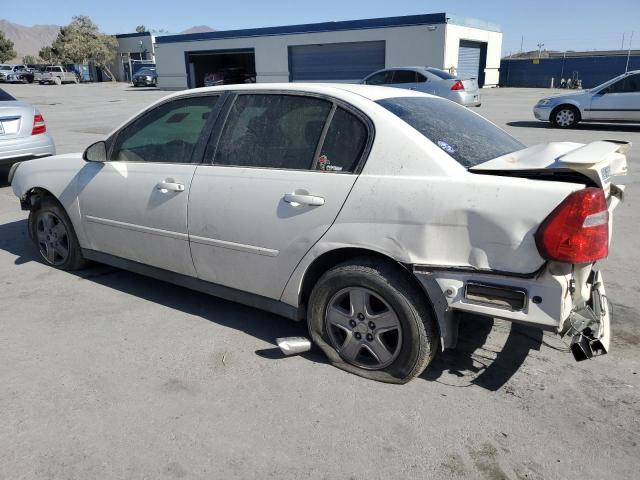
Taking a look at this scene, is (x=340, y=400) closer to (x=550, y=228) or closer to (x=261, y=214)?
(x=261, y=214)

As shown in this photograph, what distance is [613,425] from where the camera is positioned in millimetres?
2797

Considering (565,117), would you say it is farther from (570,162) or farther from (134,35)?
(134,35)

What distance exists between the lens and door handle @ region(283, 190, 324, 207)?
124 inches

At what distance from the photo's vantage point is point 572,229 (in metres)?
2.52

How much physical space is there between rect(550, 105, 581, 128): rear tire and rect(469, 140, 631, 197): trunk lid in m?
12.7

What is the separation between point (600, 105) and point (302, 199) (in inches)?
527

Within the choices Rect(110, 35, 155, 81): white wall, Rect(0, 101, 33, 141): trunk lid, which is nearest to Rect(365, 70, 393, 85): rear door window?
Rect(0, 101, 33, 141): trunk lid

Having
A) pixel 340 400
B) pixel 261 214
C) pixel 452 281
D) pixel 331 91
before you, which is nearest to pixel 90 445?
pixel 340 400

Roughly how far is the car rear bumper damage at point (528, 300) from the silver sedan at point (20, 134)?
732 cm

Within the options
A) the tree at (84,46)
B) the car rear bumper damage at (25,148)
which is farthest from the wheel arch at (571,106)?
the tree at (84,46)

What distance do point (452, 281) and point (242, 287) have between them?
1468 millimetres

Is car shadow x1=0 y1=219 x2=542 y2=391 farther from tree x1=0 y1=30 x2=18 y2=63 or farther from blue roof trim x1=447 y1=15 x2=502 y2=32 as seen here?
tree x1=0 y1=30 x2=18 y2=63

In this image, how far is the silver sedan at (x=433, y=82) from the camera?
700 inches

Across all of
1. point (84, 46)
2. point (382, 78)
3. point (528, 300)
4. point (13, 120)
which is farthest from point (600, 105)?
point (84, 46)
